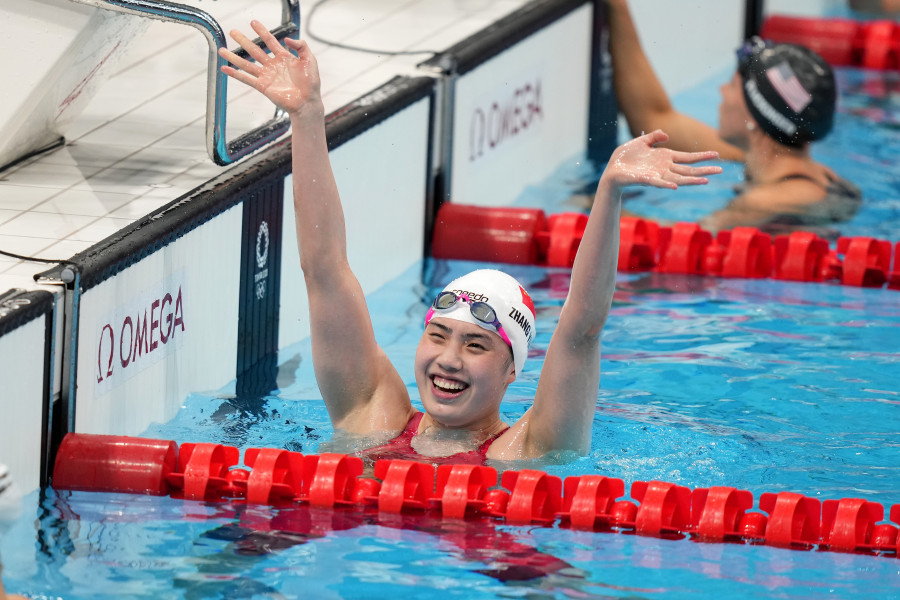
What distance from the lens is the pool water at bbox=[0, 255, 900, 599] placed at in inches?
116

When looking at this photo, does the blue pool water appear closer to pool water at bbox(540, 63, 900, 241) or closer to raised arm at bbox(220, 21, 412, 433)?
pool water at bbox(540, 63, 900, 241)

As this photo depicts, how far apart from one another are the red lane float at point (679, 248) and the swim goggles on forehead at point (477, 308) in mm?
2009

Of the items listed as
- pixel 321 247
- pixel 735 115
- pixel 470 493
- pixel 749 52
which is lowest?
pixel 470 493

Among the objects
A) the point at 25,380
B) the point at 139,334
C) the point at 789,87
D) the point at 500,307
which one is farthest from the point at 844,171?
the point at 25,380

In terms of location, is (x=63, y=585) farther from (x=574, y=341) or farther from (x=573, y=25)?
(x=573, y=25)

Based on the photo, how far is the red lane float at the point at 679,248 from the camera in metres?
5.38

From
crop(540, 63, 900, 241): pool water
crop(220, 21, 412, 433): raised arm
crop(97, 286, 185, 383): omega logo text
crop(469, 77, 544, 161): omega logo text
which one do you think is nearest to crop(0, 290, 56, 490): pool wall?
crop(97, 286, 185, 383): omega logo text

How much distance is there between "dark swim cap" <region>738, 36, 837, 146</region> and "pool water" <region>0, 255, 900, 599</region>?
826 mm

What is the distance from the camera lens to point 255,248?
446cm

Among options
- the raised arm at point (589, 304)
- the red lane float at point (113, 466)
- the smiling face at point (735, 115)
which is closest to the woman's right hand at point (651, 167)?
the raised arm at point (589, 304)

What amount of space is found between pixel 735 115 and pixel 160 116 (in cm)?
242

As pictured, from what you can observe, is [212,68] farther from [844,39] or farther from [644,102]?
[844,39]

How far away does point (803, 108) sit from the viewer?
19.4 feet

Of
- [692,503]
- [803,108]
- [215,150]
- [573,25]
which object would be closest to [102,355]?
[215,150]
